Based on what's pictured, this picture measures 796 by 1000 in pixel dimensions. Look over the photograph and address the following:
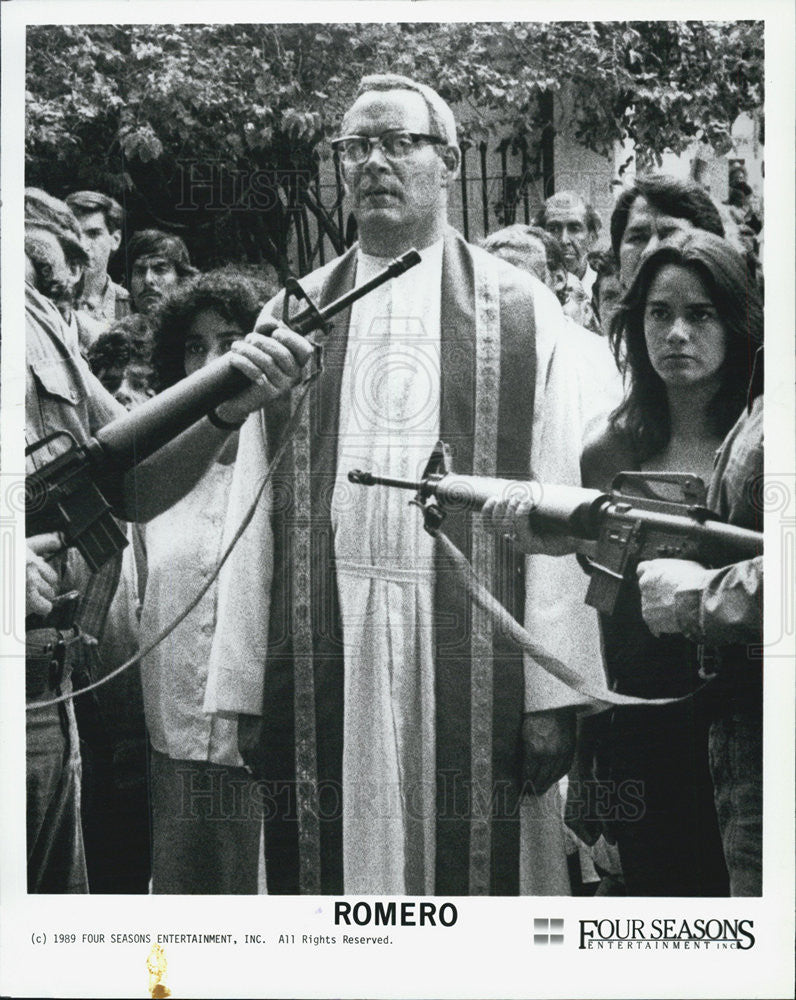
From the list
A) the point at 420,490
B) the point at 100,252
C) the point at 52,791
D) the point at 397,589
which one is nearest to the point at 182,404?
the point at 100,252

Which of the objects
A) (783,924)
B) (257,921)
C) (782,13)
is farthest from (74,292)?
(783,924)

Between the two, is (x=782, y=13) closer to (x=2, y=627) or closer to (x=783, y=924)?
(x=783, y=924)

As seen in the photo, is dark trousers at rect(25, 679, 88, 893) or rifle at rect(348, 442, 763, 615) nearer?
rifle at rect(348, 442, 763, 615)

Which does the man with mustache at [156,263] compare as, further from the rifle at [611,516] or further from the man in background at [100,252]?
the rifle at [611,516]

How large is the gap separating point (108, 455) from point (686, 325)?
206 cm

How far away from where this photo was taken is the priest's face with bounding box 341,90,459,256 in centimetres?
439

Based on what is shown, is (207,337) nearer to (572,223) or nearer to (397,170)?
(397,170)

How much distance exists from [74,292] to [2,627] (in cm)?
120

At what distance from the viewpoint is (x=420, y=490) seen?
14.5 feet

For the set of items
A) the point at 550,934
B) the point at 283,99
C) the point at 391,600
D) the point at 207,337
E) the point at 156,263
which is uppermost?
the point at 283,99

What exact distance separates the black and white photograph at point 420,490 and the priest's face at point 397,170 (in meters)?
0.01

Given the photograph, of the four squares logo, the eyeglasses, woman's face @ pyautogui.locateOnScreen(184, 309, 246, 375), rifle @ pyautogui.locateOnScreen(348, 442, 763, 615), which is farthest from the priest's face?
the four squares logo

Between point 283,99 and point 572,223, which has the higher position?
point 283,99

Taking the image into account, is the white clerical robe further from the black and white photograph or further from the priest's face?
the priest's face
